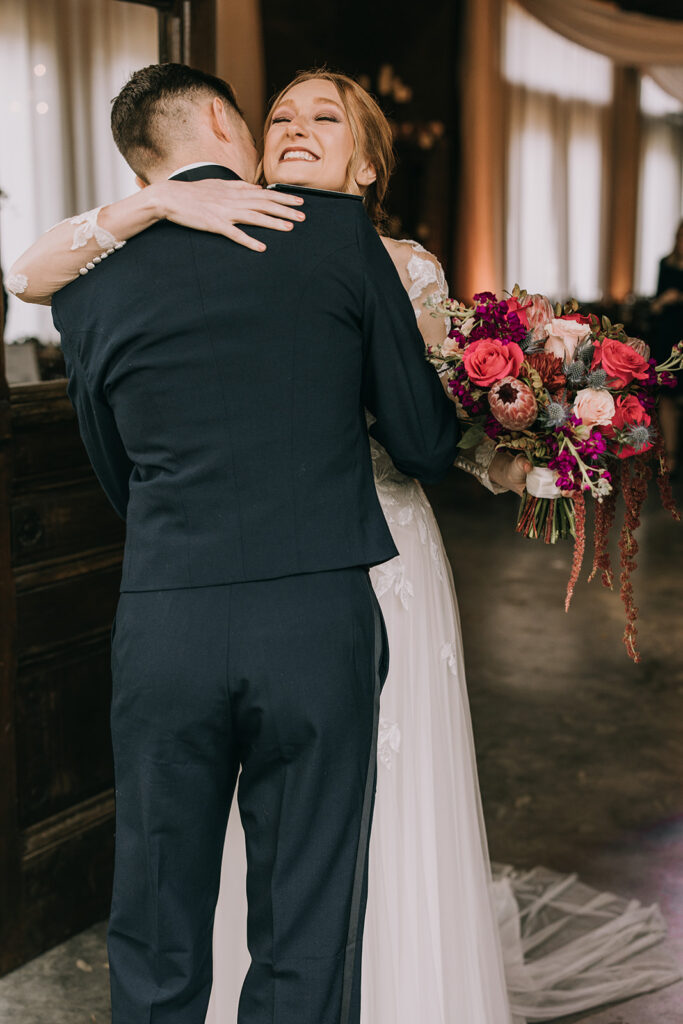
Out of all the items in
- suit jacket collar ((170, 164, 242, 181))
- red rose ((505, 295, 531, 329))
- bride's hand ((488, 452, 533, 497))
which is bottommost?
bride's hand ((488, 452, 533, 497))

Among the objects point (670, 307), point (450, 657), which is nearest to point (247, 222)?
point (450, 657)

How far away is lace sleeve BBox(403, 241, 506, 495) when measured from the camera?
203cm

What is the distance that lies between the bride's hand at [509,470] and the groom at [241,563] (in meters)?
0.31

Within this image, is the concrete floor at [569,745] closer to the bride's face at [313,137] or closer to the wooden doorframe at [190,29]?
the bride's face at [313,137]

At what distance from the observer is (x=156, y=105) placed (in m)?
1.67

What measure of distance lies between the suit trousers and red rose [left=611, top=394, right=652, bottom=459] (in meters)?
0.50

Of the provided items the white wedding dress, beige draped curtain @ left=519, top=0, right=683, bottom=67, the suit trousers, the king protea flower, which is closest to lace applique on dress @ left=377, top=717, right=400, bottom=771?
the white wedding dress

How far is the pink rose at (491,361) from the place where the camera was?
1.79m

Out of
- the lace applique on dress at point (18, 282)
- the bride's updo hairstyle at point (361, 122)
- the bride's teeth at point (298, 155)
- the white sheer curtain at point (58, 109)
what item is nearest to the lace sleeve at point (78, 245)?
the lace applique on dress at point (18, 282)

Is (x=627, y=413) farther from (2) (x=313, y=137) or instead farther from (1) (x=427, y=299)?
(2) (x=313, y=137)

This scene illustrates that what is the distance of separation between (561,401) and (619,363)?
0.37 feet

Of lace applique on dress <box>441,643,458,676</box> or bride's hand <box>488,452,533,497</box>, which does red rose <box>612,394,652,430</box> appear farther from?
lace applique on dress <box>441,643,458,676</box>

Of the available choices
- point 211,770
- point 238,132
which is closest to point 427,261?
point 238,132

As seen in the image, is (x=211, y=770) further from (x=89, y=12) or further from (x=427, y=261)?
(x=89, y=12)
